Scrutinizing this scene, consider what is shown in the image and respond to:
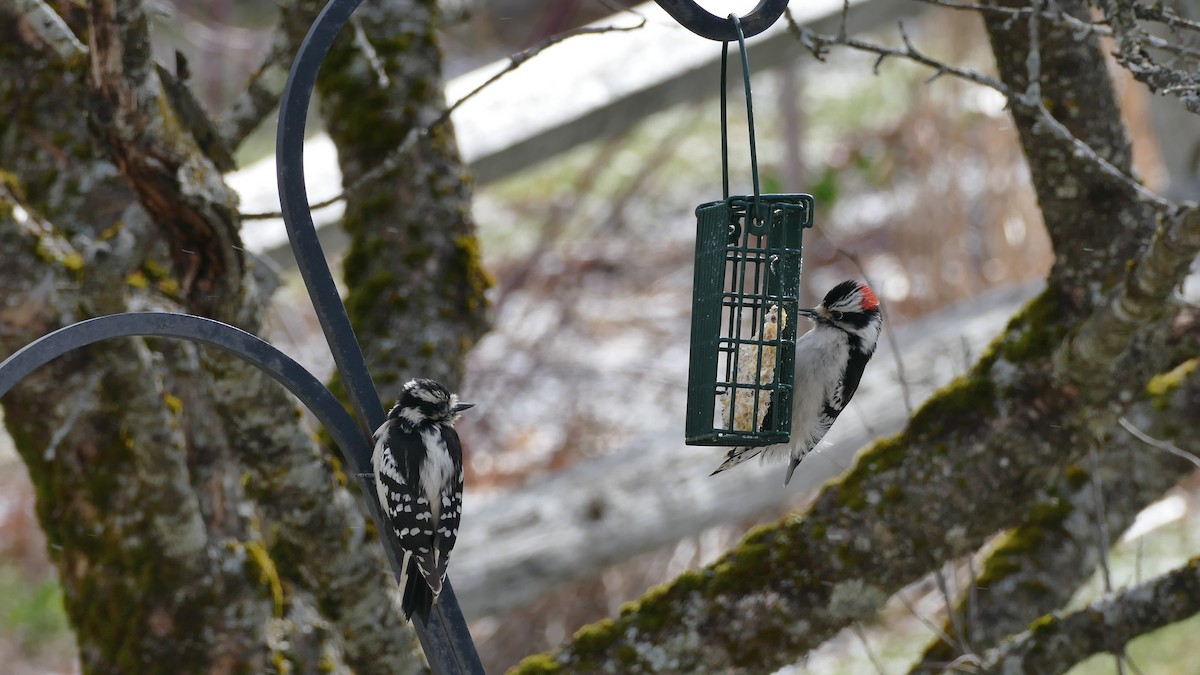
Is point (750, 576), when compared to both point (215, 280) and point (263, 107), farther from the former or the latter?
point (263, 107)

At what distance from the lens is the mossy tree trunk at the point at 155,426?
3.14 meters

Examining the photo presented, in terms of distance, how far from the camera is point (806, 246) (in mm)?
10016

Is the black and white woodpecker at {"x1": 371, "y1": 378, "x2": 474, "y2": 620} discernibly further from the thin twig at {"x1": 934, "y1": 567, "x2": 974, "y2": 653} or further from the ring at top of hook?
the thin twig at {"x1": 934, "y1": 567, "x2": 974, "y2": 653}

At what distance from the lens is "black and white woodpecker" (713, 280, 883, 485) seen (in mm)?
3820

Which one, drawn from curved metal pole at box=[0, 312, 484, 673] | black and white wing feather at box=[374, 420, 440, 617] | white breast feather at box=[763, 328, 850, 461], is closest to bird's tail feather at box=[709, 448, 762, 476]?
white breast feather at box=[763, 328, 850, 461]

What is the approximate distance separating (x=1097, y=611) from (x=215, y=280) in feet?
8.88

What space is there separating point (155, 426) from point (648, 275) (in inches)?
312

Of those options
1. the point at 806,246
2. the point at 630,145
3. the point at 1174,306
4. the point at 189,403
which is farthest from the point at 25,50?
the point at 630,145

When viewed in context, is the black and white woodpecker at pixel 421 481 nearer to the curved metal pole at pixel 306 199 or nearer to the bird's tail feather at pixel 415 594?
the bird's tail feather at pixel 415 594

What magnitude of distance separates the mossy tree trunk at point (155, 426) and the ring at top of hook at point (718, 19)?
118cm

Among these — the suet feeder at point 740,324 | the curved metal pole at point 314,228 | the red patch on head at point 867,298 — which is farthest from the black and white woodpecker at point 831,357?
the curved metal pole at point 314,228

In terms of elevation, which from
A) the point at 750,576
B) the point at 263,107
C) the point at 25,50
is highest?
the point at 25,50

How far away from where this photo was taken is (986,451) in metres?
3.84

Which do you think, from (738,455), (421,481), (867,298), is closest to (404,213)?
(421,481)
